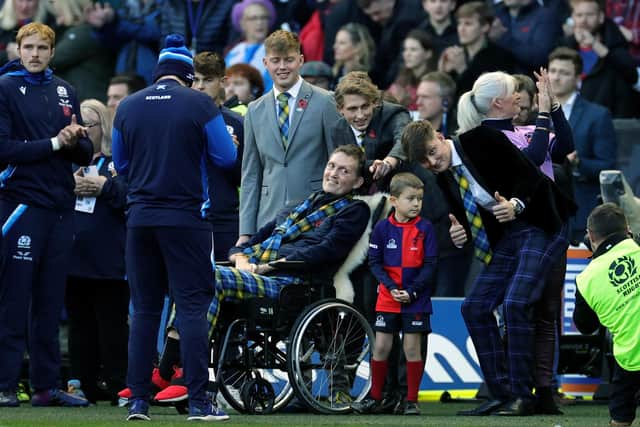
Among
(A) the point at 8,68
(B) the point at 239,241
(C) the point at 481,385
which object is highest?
(A) the point at 8,68

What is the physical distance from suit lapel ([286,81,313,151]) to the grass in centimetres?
227

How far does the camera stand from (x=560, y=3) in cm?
1590

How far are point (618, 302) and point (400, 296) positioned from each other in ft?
7.19

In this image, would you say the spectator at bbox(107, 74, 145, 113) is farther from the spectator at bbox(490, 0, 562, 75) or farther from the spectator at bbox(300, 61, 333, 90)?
the spectator at bbox(490, 0, 562, 75)

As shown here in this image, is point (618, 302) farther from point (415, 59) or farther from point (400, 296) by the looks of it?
point (415, 59)

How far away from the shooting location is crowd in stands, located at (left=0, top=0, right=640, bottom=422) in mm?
11195

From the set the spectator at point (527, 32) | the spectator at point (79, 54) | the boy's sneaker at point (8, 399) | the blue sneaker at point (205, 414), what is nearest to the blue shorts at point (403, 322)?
the blue sneaker at point (205, 414)

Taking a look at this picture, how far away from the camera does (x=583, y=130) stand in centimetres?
1426

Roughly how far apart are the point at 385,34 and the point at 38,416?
24.1 feet

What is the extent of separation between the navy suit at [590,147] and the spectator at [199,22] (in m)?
4.66

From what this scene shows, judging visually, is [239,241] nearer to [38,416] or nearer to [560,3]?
[38,416]

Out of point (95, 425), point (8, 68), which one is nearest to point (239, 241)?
point (8, 68)

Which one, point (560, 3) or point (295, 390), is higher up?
point (560, 3)

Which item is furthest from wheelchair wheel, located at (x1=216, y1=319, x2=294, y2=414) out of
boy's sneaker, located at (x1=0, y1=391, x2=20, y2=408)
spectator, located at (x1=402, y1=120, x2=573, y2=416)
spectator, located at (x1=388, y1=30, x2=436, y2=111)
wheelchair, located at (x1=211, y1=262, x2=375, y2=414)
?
spectator, located at (x1=388, y1=30, x2=436, y2=111)
